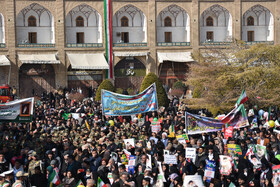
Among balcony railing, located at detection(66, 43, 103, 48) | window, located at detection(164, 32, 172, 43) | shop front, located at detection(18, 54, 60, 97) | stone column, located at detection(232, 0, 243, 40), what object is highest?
stone column, located at detection(232, 0, 243, 40)

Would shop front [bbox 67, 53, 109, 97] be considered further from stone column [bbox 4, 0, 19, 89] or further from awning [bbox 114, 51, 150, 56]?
stone column [bbox 4, 0, 19, 89]

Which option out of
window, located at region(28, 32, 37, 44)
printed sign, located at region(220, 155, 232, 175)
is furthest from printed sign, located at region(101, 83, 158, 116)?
window, located at region(28, 32, 37, 44)

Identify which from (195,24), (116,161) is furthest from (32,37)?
(116,161)

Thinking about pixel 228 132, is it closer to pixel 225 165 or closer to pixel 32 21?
Answer: pixel 225 165

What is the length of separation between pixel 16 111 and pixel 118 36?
25510mm

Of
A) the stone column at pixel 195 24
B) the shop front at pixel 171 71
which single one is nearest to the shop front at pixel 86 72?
the shop front at pixel 171 71

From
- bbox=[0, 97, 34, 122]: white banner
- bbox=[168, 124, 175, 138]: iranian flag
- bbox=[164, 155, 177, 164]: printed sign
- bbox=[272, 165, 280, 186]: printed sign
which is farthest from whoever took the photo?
bbox=[168, 124, 175, 138]: iranian flag

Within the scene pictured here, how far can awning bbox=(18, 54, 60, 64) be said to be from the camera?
3581cm

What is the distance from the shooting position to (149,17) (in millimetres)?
38812

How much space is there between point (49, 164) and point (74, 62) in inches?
1015

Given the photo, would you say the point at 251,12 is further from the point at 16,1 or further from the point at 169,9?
the point at 16,1

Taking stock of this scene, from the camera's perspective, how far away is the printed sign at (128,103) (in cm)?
1697

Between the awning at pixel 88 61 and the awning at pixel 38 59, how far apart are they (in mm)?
1302

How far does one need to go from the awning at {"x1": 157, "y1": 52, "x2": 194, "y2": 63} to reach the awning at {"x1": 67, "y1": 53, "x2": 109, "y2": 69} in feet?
14.8
